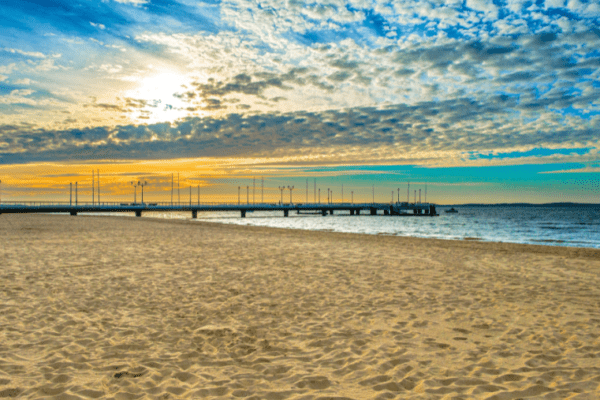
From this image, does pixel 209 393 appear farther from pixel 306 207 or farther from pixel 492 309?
pixel 306 207

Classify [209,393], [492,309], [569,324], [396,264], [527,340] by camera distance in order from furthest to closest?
[396,264]
[492,309]
[569,324]
[527,340]
[209,393]

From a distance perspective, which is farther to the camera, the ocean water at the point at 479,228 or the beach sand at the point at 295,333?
the ocean water at the point at 479,228

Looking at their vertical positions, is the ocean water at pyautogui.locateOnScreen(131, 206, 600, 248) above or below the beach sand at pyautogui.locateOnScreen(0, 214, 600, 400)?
below

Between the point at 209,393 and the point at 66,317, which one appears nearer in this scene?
the point at 209,393

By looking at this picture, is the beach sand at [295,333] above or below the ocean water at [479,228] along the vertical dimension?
above

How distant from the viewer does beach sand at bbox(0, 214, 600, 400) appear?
14.5 ft

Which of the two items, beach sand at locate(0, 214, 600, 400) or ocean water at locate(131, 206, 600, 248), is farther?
ocean water at locate(131, 206, 600, 248)

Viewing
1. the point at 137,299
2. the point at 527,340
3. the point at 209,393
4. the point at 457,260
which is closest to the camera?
the point at 209,393

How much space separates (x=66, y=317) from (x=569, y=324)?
8.81 m

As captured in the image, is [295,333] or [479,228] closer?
[295,333]

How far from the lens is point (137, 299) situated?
8.30 metres

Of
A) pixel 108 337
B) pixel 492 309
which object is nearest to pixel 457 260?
pixel 492 309

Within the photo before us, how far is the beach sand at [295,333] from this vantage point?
4.42 metres

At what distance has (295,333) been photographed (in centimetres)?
623
